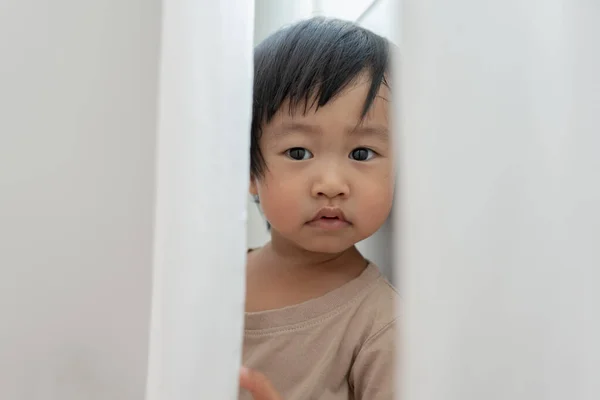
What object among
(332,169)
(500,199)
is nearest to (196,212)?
(500,199)

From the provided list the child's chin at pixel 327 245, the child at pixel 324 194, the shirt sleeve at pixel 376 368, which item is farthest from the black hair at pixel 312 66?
the shirt sleeve at pixel 376 368

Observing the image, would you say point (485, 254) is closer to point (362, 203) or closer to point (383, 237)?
point (362, 203)

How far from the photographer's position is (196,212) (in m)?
0.36

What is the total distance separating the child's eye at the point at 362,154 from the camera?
646mm

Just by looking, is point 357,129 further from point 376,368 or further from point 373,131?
point 376,368

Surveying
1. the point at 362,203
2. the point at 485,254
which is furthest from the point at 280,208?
the point at 485,254

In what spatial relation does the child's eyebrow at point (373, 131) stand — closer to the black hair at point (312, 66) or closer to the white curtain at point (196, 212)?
the black hair at point (312, 66)

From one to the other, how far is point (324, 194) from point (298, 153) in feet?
0.21

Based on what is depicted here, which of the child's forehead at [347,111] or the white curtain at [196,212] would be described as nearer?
the white curtain at [196,212]

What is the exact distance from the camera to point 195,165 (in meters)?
0.36

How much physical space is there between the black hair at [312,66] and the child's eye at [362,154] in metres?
0.04

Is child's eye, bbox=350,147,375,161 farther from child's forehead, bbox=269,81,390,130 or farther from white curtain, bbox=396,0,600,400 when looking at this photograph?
white curtain, bbox=396,0,600,400


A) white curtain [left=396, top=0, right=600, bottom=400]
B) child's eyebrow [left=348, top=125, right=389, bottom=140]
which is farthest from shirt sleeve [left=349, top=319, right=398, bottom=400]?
white curtain [left=396, top=0, right=600, bottom=400]

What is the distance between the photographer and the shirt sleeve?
613 mm
